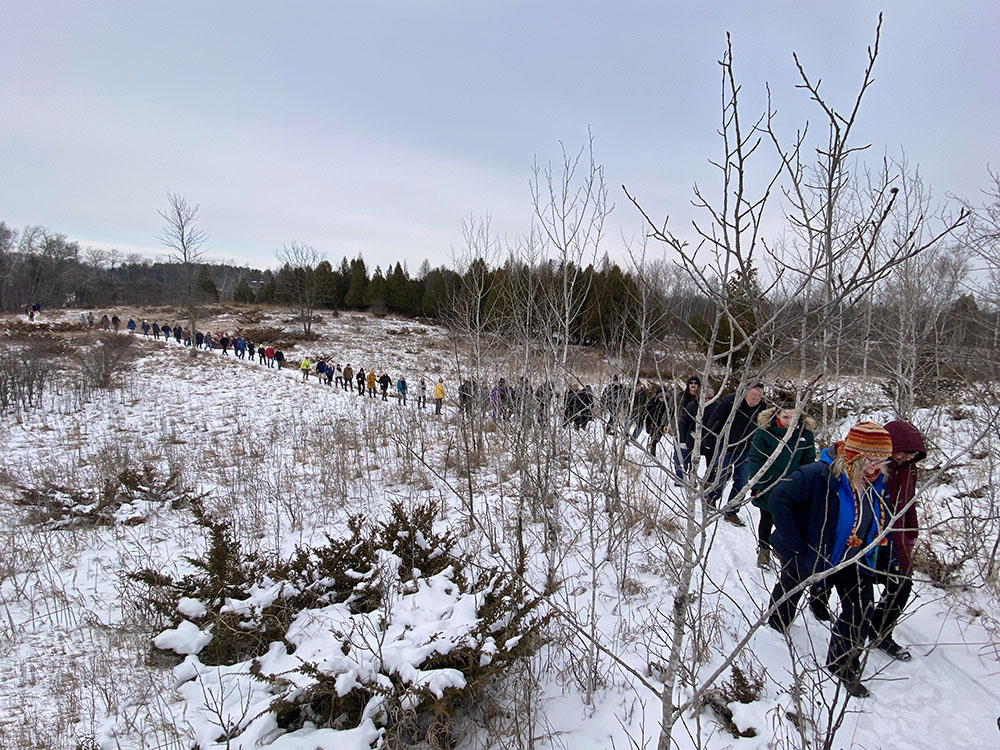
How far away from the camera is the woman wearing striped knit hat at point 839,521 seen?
2.46 metres

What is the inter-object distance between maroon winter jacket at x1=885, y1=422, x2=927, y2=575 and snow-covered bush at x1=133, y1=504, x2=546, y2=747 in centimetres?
219

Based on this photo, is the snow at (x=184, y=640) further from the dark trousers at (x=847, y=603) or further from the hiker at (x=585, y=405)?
the dark trousers at (x=847, y=603)

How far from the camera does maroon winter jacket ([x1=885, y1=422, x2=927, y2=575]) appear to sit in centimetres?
275

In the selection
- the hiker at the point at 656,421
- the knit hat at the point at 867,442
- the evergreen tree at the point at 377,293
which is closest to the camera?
the hiker at the point at 656,421

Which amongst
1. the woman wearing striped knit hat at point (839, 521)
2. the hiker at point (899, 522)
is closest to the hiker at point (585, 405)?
the woman wearing striped knit hat at point (839, 521)

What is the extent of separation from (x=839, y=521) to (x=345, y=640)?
2885 millimetres

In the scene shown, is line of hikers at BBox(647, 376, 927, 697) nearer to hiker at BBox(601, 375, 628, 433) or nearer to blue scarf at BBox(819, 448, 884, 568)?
blue scarf at BBox(819, 448, 884, 568)

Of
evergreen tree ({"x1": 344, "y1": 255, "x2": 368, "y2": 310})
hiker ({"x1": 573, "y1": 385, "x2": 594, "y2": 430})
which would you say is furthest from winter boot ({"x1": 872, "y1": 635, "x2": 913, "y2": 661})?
evergreen tree ({"x1": 344, "y1": 255, "x2": 368, "y2": 310})

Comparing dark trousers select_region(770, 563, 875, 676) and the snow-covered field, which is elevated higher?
dark trousers select_region(770, 563, 875, 676)

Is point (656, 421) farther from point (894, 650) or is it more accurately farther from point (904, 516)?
point (894, 650)

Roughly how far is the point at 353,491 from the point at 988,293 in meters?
9.75

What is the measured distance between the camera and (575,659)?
314 cm

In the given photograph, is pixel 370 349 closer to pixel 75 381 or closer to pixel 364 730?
pixel 75 381

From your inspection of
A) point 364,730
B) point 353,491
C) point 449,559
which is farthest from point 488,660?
point 353,491
